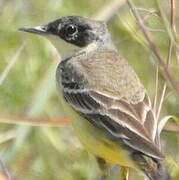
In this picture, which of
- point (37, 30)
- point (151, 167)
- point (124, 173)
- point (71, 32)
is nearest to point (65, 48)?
point (71, 32)

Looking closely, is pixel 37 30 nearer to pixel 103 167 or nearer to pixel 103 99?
pixel 103 99

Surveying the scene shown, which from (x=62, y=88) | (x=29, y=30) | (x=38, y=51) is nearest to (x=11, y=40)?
(x=38, y=51)

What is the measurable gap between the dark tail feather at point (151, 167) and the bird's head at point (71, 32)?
4.31 feet

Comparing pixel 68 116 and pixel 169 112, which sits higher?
pixel 68 116

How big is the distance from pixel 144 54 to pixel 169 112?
74 cm

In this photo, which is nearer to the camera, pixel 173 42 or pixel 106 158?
pixel 173 42

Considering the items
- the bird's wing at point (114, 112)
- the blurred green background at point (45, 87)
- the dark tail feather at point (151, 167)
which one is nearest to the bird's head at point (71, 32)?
the blurred green background at point (45, 87)

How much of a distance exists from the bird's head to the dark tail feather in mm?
1314

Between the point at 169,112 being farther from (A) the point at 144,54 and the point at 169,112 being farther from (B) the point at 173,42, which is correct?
(B) the point at 173,42

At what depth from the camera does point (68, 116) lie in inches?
226

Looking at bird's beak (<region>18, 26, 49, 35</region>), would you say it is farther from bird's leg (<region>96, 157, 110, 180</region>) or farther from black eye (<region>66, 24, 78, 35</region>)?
bird's leg (<region>96, 157, 110, 180</region>)

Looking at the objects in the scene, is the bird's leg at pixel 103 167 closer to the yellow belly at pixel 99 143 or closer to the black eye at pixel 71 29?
the yellow belly at pixel 99 143

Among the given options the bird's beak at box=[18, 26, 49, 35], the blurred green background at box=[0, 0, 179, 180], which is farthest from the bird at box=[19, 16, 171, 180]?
the blurred green background at box=[0, 0, 179, 180]

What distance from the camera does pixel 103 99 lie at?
5473 millimetres
